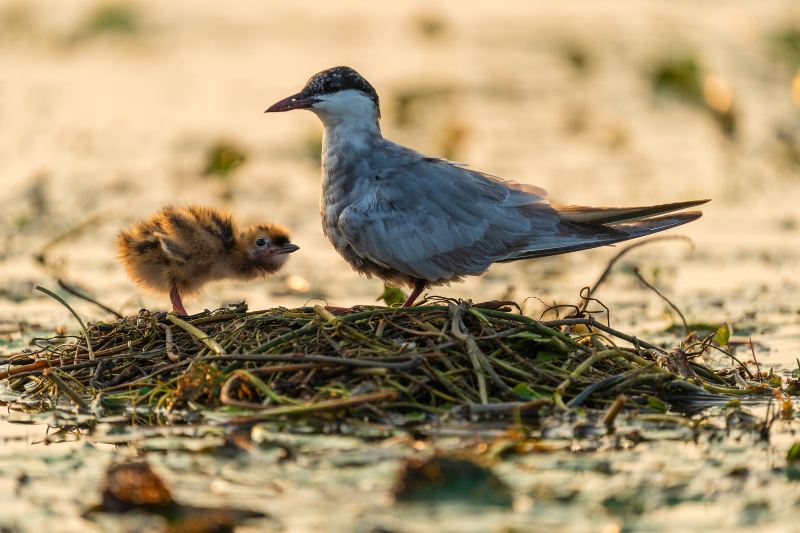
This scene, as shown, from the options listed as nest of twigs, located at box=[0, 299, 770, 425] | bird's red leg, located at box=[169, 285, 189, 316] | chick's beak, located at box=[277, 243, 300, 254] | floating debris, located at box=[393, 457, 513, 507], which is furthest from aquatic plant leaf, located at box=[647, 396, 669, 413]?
bird's red leg, located at box=[169, 285, 189, 316]

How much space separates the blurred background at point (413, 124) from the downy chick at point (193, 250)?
1.01m

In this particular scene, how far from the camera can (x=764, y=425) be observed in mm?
6125

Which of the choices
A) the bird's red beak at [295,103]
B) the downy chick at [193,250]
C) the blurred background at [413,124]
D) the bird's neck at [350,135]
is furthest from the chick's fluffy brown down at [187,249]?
the blurred background at [413,124]

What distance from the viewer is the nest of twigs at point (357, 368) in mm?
6250

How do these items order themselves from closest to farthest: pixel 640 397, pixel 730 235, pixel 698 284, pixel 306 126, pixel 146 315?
1. pixel 640 397
2. pixel 146 315
3. pixel 698 284
4. pixel 730 235
5. pixel 306 126

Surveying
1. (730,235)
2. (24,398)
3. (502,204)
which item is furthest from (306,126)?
(24,398)

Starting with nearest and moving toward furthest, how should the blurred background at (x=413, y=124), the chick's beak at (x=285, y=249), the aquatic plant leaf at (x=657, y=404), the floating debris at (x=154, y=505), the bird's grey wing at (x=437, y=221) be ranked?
1. the floating debris at (x=154, y=505)
2. the aquatic plant leaf at (x=657, y=404)
3. the bird's grey wing at (x=437, y=221)
4. the chick's beak at (x=285, y=249)
5. the blurred background at (x=413, y=124)

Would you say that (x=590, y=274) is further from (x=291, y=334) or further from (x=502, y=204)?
(x=291, y=334)

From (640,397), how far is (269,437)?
1.67 metres

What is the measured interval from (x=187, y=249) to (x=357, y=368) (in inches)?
69.6

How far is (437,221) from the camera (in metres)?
7.54

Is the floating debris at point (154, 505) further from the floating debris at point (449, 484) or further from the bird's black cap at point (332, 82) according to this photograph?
the bird's black cap at point (332, 82)

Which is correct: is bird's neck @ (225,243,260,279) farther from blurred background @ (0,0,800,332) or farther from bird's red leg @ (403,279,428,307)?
blurred background @ (0,0,800,332)

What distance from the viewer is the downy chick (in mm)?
7820
